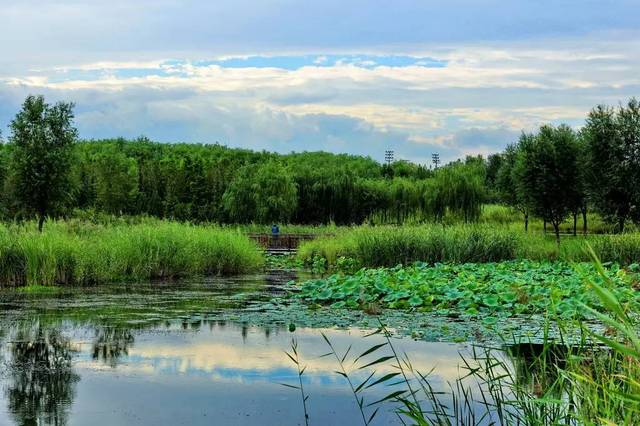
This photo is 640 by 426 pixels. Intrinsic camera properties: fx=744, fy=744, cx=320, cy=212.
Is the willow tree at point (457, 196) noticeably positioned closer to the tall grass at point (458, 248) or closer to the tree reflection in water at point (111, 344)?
the tall grass at point (458, 248)

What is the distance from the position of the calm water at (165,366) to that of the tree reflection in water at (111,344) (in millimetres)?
17

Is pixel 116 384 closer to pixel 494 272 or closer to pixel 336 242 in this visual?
pixel 494 272

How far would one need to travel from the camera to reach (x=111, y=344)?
10.1 metres

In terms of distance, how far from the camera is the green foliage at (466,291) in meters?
12.2

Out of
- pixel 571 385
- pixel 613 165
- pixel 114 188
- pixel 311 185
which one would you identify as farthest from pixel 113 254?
pixel 311 185

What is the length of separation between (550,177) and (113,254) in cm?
2455

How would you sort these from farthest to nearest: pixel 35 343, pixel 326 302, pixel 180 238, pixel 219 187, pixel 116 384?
1. pixel 219 187
2. pixel 180 238
3. pixel 326 302
4. pixel 35 343
5. pixel 116 384

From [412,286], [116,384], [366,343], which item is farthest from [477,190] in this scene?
[116,384]

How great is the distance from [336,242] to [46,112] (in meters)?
11.6

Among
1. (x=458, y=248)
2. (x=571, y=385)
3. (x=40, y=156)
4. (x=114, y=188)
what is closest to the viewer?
(x=571, y=385)

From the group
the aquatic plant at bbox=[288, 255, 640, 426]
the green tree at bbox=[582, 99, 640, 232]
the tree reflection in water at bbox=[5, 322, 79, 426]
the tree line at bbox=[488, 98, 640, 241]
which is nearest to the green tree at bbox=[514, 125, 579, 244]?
the tree line at bbox=[488, 98, 640, 241]

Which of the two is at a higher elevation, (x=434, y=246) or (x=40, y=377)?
(x=434, y=246)

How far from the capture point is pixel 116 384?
7965 mm

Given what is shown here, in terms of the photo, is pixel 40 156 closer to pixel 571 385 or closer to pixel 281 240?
pixel 281 240
